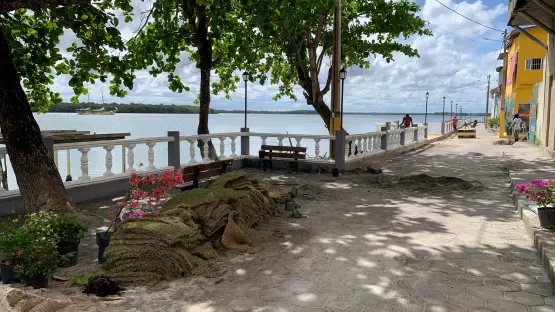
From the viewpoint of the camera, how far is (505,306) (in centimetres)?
391

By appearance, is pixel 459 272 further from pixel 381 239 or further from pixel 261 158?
pixel 261 158

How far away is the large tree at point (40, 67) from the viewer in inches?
253

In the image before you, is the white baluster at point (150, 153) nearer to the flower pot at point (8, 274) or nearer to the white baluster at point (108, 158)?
the white baluster at point (108, 158)

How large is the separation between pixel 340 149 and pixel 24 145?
861cm

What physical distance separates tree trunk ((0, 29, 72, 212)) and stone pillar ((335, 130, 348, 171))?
8103 mm

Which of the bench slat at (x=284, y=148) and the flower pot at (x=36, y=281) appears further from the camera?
the bench slat at (x=284, y=148)

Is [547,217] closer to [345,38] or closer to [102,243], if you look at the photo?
[102,243]

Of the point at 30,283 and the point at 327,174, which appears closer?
the point at 30,283

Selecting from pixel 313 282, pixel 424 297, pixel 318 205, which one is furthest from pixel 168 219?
pixel 318 205

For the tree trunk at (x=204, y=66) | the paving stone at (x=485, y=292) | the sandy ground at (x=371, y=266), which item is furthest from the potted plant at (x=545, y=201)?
the tree trunk at (x=204, y=66)

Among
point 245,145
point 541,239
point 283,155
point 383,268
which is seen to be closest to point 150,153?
point 283,155

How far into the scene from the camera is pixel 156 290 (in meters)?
4.34

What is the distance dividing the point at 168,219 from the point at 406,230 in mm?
3701

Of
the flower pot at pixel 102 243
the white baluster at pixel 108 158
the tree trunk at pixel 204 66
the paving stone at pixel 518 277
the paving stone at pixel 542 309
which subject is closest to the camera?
the paving stone at pixel 542 309
